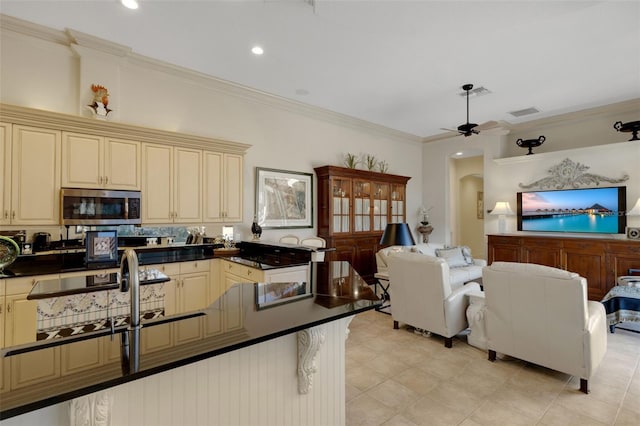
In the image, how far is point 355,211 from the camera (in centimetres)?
578

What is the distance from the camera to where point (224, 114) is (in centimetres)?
451

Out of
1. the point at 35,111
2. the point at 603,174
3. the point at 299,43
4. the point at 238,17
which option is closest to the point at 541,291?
the point at 299,43

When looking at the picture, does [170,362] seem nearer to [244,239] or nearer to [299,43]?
[299,43]

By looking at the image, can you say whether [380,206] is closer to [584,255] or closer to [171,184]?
[584,255]

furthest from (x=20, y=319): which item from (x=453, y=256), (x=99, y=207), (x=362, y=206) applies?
(x=453, y=256)

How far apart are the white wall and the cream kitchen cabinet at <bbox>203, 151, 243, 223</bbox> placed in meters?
0.34

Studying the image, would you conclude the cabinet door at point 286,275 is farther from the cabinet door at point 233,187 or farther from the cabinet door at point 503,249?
the cabinet door at point 503,249

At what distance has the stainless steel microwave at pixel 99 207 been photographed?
3.13 metres

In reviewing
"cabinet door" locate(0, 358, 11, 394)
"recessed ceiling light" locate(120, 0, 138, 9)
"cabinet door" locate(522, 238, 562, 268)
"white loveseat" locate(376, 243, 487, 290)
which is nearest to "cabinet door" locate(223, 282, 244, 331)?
"cabinet door" locate(0, 358, 11, 394)

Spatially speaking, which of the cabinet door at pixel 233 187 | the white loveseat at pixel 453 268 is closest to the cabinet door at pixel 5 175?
the cabinet door at pixel 233 187

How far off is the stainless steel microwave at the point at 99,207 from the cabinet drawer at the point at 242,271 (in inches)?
44.5

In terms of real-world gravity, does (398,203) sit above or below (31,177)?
below

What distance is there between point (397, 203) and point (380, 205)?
0.59 metres

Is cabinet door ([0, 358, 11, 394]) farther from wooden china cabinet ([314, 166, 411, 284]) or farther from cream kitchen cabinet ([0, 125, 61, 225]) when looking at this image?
wooden china cabinet ([314, 166, 411, 284])
